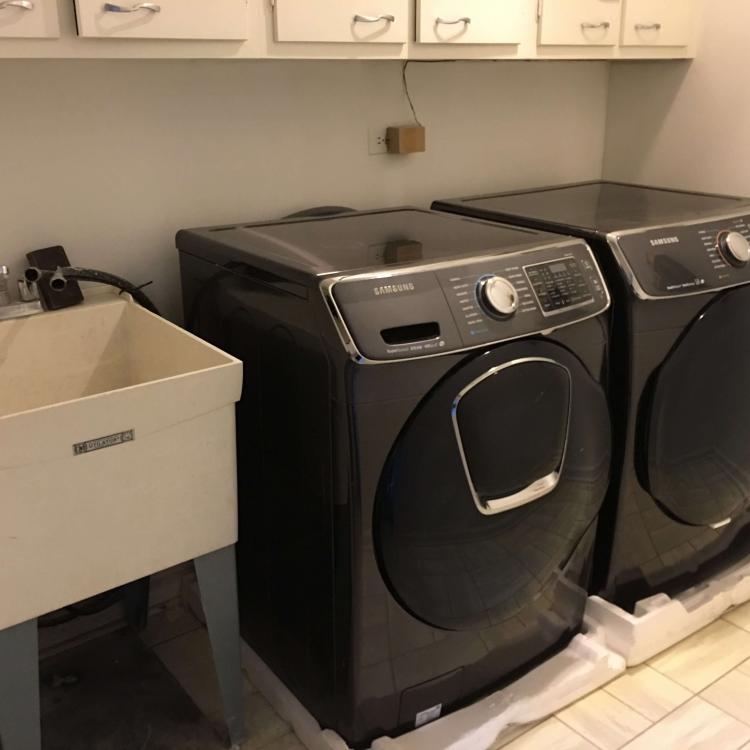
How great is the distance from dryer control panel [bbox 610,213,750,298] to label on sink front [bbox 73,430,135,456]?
92 centimetres

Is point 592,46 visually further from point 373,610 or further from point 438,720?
point 438,720

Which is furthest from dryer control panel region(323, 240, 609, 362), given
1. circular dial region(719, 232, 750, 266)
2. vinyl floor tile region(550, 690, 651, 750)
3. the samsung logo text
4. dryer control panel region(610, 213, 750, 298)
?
vinyl floor tile region(550, 690, 651, 750)

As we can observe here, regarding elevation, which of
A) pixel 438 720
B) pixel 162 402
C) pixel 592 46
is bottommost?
pixel 438 720

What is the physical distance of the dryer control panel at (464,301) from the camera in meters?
1.20

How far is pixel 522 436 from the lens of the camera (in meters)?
1.38

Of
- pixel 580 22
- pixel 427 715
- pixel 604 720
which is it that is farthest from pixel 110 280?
pixel 604 720

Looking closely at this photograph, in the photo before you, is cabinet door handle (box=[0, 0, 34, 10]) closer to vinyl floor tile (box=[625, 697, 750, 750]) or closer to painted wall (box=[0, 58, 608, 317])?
painted wall (box=[0, 58, 608, 317])

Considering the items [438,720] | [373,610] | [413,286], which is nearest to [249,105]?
[413,286]

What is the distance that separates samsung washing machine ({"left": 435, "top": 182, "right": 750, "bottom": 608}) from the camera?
1549 millimetres

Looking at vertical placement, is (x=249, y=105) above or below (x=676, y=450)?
above

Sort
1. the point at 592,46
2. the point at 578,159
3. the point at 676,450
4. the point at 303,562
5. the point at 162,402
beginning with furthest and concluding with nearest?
the point at 578,159 → the point at 592,46 → the point at 676,450 → the point at 303,562 → the point at 162,402

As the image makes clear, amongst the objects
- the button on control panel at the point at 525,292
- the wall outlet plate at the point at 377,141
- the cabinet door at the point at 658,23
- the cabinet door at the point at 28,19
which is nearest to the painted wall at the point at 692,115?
the cabinet door at the point at 658,23

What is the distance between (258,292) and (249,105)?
0.57 meters

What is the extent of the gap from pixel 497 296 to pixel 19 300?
902 mm
